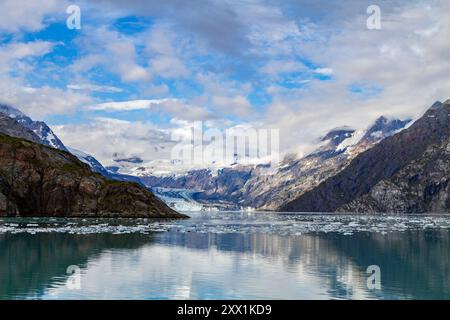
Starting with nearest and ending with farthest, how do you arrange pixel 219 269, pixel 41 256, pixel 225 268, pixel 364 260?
pixel 219 269 → pixel 225 268 → pixel 364 260 → pixel 41 256

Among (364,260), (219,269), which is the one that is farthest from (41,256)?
(364,260)

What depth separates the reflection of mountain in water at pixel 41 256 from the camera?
49062 mm

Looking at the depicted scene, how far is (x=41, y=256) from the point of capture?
73.6 meters

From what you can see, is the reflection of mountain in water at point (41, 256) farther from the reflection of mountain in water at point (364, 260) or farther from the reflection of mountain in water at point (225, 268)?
the reflection of mountain in water at point (364, 260)

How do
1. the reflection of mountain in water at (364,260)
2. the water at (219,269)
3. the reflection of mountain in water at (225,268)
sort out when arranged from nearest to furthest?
the water at (219,269) < the reflection of mountain in water at (225,268) < the reflection of mountain in water at (364,260)

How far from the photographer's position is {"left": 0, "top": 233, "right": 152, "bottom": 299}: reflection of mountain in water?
49062 millimetres

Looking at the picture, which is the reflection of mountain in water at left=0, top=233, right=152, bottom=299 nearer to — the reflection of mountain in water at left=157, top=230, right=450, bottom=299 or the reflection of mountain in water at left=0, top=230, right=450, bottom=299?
the reflection of mountain in water at left=0, top=230, right=450, bottom=299

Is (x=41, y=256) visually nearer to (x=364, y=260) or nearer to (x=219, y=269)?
(x=219, y=269)

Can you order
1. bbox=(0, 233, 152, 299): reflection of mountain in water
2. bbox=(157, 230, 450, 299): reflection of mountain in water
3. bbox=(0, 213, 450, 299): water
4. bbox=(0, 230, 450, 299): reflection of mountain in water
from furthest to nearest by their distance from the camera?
bbox=(0, 233, 152, 299): reflection of mountain in water, bbox=(157, 230, 450, 299): reflection of mountain in water, bbox=(0, 230, 450, 299): reflection of mountain in water, bbox=(0, 213, 450, 299): water

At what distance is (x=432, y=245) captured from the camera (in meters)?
94.6

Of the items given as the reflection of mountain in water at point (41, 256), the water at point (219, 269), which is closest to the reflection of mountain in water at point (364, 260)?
the water at point (219, 269)

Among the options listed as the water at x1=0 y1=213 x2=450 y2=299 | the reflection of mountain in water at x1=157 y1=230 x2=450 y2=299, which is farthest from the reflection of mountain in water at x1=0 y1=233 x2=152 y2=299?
the reflection of mountain in water at x1=157 y1=230 x2=450 y2=299
